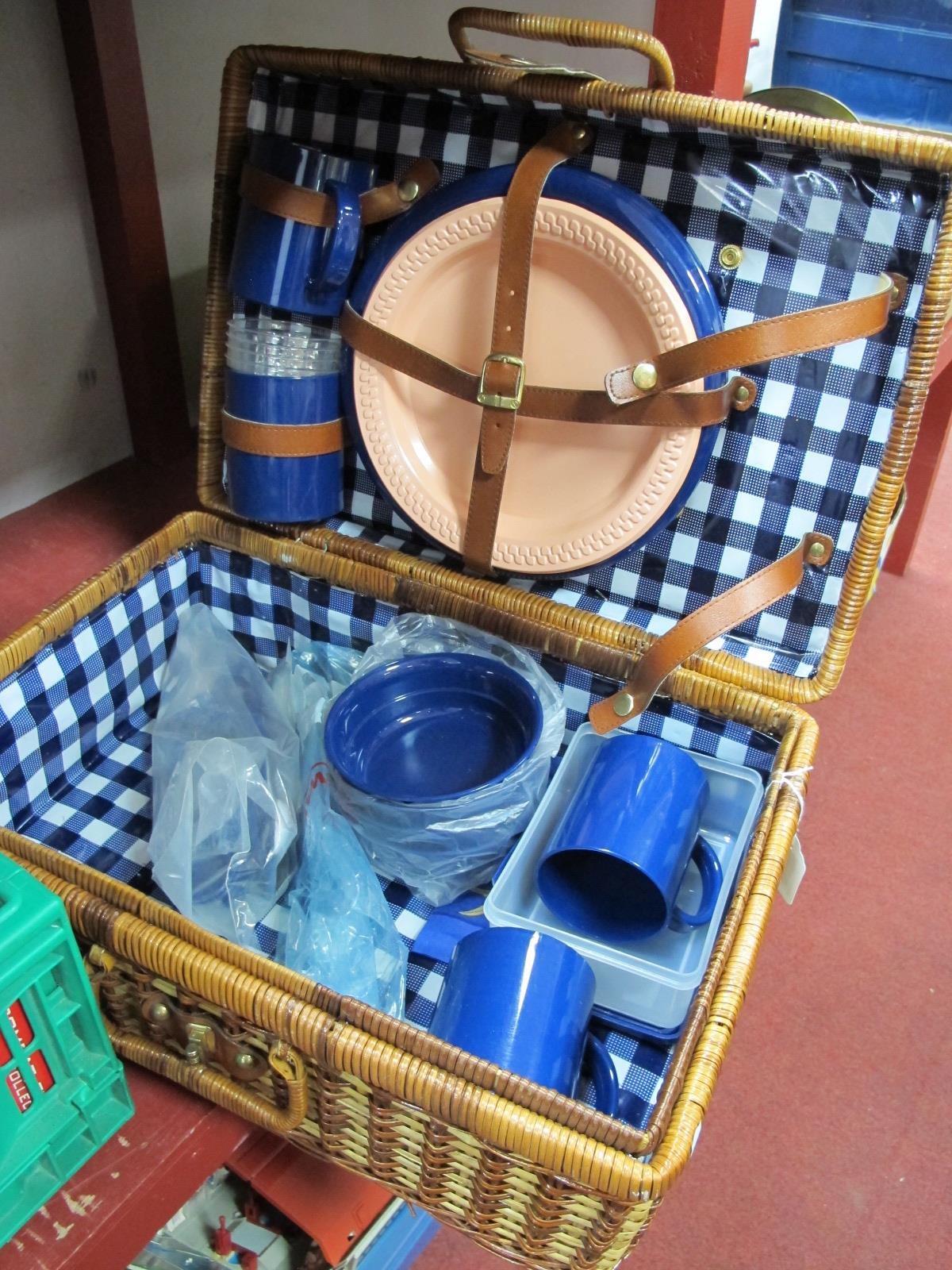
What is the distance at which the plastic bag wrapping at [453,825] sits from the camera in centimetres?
79

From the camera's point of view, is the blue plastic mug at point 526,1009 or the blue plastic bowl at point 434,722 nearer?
the blue plastic mug at point 526,1009

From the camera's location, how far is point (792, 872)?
746 mm

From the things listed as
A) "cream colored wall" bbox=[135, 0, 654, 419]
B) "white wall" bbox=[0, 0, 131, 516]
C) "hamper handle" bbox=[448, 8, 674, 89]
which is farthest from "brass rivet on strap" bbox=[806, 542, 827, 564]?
"white wall" bbox=[0, 0, 131, 516]

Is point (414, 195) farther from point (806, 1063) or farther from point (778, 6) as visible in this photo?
point (806, 1063)

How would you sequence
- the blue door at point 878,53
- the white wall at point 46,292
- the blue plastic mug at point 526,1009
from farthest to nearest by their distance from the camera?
the blue door at point 878,53 < the white wall at point 46,292 < the blue plastic mug at point 526,1009

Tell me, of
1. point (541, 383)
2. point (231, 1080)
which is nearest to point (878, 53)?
point (541, 383)

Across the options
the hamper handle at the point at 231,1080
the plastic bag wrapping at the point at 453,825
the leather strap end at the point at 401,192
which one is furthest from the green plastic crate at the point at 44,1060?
the leather strap end at the point at 401,192

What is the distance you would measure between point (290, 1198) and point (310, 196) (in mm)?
804

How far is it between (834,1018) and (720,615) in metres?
0.58

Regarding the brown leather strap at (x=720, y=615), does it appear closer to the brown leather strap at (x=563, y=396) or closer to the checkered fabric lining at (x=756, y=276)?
the checkered fabric lining at (x=756, y=276)

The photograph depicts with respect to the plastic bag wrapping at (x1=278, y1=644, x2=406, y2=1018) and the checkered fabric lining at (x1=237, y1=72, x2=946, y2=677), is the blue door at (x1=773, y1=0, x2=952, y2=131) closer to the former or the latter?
the checkered fabric lining at (x1=237, y1=72, x2=946, y2=677)

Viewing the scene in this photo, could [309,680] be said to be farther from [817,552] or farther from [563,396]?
[817,552]

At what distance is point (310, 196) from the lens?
2.69 ft

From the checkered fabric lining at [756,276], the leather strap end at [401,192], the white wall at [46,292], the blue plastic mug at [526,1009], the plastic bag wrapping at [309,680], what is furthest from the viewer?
the white wall at [46,292]
